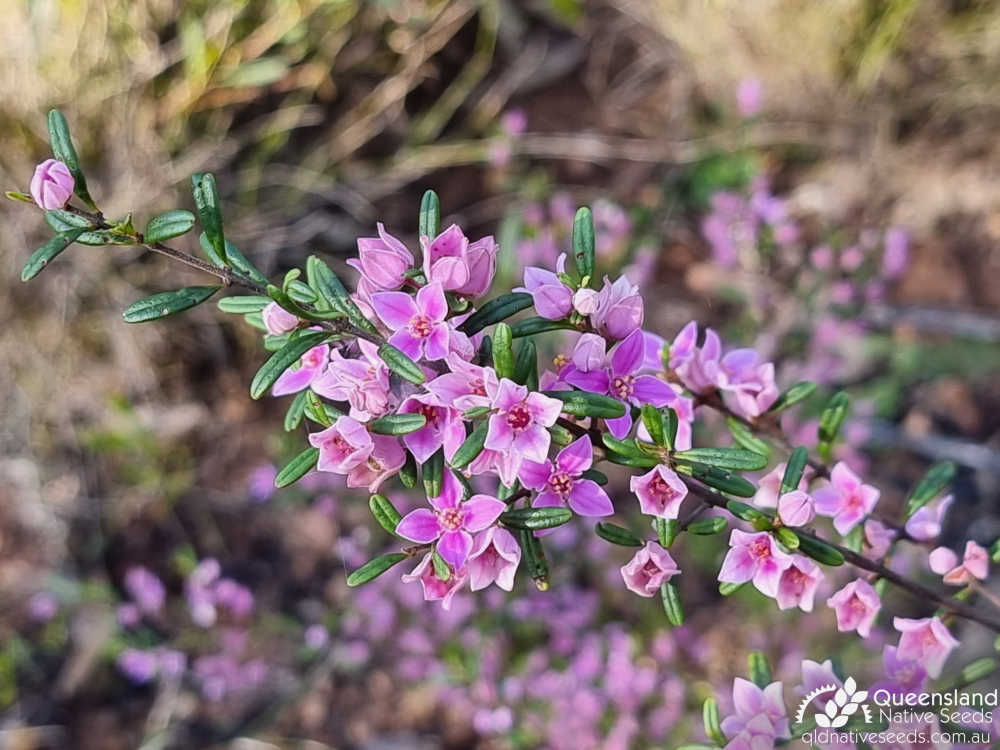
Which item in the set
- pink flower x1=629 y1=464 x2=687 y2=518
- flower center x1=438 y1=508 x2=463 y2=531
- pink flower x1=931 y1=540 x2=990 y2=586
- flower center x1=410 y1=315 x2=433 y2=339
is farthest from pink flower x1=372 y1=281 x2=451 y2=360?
pink flower x1=931 y1=540 x2=990 y2=586

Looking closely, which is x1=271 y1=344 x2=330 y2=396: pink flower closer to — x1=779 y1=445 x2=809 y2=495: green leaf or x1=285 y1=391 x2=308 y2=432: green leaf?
x1=285 y1=391 x2=308 y2=432: green leaf

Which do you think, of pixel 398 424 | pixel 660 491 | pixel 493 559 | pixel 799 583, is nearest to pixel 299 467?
pixel 398 424

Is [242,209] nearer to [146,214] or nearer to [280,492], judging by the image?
[146,214]

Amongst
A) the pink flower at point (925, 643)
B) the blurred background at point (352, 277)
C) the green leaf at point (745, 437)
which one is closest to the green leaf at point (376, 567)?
the green leaf at point (745, 437)

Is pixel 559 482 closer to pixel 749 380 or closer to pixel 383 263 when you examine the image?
pixel 383 263

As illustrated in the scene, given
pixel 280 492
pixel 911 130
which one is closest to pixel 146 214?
pixel 280 492
